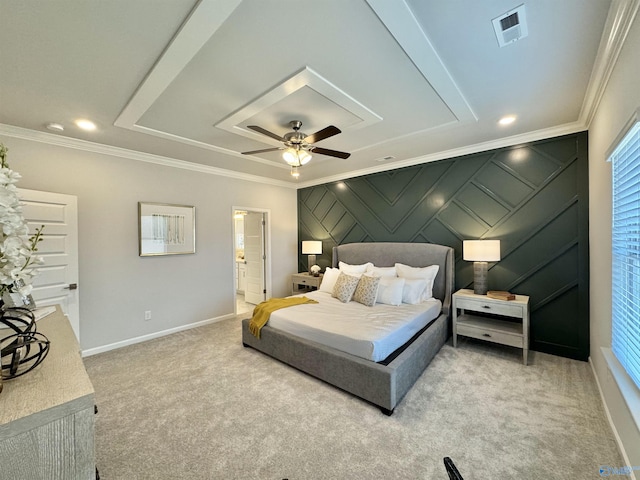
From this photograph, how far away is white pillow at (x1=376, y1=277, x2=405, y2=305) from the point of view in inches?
135

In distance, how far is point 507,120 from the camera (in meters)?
2.85

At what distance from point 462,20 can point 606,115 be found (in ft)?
5.27

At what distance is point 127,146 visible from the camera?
3436 mm

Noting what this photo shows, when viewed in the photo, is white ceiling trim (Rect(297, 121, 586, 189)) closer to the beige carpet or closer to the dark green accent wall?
the dark green accent wall

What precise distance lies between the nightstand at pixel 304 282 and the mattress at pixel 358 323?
4.66ft

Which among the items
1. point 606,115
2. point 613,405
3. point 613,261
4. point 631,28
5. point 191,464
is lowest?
point 191,464

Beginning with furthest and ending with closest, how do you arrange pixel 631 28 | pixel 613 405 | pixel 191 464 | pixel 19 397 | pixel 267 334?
pixel 267 334 < pixel 613 405 < pixel 191 464 < pixel 631 28 < pixel 19 397

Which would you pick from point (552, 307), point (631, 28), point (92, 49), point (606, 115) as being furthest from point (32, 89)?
point (552, 307)

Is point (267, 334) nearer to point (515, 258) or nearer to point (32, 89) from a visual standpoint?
point (32, 89)

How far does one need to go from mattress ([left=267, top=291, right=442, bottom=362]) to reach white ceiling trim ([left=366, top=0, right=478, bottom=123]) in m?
2.20

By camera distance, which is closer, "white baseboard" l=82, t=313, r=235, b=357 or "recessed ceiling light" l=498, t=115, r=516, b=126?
"recessed ceiling light" l=498, t=115, r=516, b=126

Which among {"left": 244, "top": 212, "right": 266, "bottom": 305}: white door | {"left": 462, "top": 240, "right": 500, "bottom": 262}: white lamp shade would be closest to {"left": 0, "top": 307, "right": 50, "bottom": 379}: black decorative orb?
{"left": 462, "top": 240, "right": 500, "bottom": 262}: white lamp shade

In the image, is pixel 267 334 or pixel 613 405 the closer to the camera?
pixel 613 405

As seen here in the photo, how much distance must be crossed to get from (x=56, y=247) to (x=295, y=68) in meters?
3.25
